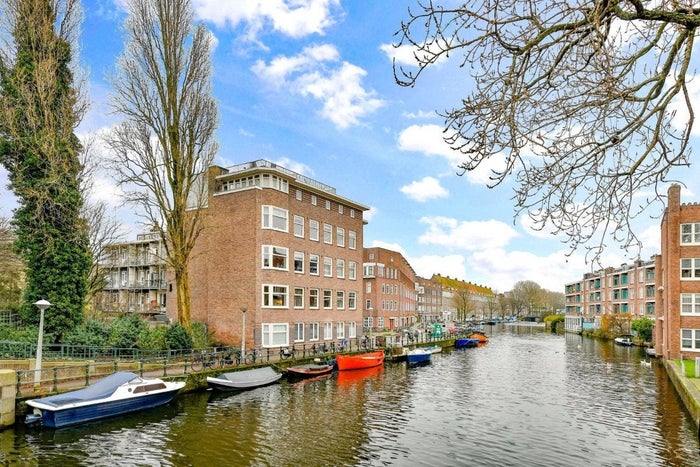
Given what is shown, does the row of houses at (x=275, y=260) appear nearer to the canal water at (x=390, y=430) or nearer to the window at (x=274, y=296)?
the window at (x=274, y=296)

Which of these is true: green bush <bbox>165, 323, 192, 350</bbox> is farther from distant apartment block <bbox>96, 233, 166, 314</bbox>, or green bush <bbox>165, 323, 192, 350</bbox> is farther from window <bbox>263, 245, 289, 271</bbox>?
distant apartment block <bbox>96, 233, 166, 314</bbox>

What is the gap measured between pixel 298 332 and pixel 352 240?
1151cm

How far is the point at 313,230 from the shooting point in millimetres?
40812

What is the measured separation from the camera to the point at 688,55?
18.6ft

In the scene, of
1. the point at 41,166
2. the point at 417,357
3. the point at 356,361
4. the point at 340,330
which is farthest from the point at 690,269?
the point at 41,166

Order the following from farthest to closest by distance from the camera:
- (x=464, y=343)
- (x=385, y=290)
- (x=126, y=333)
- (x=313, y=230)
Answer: (x=385, y=290) → (x=464, y=343) → (x=313, y=230) → (x=126, y=333)

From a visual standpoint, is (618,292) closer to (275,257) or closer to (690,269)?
(690,269)

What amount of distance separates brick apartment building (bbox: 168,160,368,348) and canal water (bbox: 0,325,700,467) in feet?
26.8

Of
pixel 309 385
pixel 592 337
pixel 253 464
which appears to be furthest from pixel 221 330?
pixel 592 337

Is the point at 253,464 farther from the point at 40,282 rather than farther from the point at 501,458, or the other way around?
the point at 40,282

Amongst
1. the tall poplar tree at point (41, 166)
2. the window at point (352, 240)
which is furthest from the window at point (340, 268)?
the tall poplar tree at point (41, 166)

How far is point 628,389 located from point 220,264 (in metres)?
29.2

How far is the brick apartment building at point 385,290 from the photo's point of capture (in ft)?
257

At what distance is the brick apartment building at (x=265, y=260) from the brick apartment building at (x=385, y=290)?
31190 millimetres
